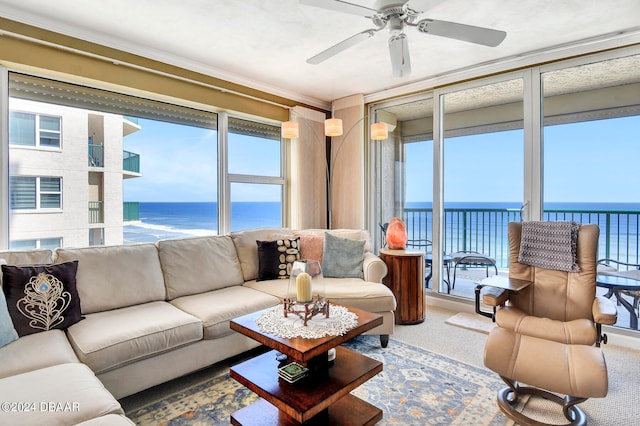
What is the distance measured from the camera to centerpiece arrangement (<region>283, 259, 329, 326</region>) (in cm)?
177

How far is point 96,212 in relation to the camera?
9.54 feet

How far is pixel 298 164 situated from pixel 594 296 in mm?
3142

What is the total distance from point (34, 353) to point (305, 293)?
134 centimetres

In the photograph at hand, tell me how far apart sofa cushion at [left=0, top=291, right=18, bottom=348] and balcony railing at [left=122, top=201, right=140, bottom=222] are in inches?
55.0

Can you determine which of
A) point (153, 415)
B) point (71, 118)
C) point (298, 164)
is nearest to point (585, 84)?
point (298, 164)

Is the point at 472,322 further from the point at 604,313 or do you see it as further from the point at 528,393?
the point at 604,313

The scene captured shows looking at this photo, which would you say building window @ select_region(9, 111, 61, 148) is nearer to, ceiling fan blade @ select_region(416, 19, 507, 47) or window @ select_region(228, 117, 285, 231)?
window @ select_region(228, 117, 285, 231)

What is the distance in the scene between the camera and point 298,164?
420 centimetres

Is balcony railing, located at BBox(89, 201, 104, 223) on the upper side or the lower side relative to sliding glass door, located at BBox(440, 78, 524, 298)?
lower

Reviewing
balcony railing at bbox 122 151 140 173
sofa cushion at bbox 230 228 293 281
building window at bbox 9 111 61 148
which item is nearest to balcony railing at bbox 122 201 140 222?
balcony railing at bbox 122 151 140 173

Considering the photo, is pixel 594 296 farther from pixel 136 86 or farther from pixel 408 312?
pixel 136 86

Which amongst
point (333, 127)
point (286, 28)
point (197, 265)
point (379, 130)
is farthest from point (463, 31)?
point (197, 265)

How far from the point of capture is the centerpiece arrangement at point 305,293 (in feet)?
5.81

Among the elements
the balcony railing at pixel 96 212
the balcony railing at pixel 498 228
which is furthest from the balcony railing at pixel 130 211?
the balcony railing at pixel 498 228
